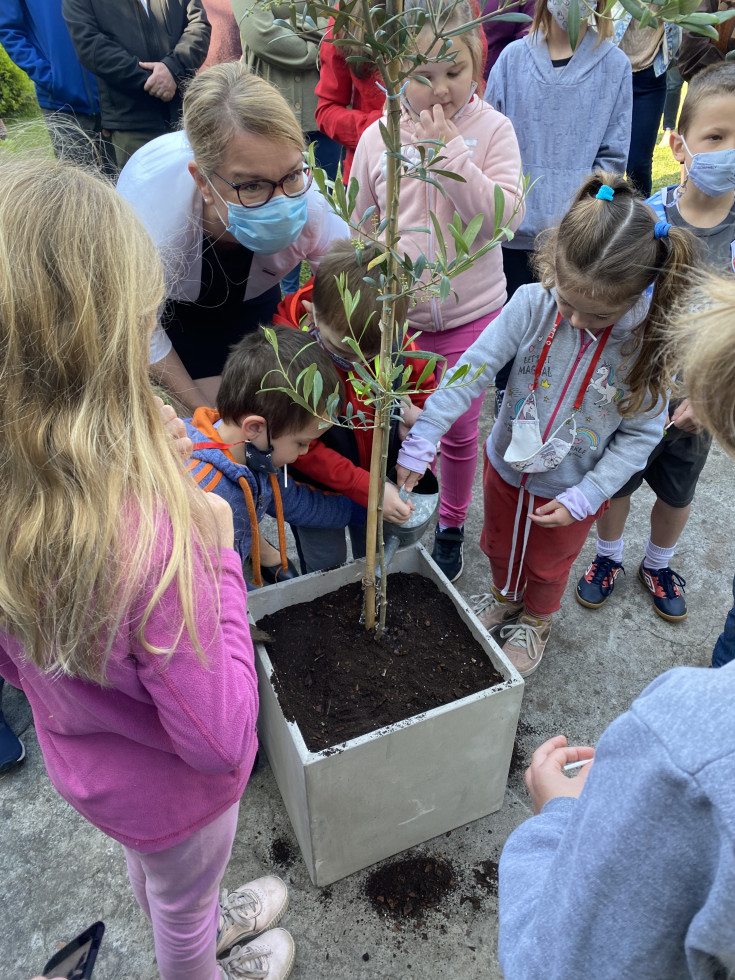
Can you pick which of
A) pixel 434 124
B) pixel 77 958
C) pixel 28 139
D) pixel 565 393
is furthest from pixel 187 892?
pixel 434 124

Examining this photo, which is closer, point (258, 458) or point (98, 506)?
point (98, 506)

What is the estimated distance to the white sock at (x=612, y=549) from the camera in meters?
2.55

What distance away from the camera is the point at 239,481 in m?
1.59

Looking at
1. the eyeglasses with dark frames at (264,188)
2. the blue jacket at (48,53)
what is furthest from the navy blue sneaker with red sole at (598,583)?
the blue jacket at (48,53)

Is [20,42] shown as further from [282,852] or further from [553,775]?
[553,775]

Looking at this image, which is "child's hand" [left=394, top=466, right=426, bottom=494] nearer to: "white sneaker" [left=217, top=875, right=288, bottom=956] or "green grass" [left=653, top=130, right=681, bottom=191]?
"white sneaker" [left=217, top=875, right=288, bottom=956]

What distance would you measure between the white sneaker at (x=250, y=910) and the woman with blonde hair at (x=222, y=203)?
148 centimetres

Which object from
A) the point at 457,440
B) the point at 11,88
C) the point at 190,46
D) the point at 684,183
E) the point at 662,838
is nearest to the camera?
the point at 662,838

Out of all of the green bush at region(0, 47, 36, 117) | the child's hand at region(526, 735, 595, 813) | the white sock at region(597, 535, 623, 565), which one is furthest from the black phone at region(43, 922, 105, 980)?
the green bush at region(0, 47, 36, 117)

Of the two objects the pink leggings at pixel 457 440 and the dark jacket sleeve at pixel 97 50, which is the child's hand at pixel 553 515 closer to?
the pink leggings at pixel 457 440

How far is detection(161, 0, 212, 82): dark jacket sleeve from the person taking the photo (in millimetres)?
3574

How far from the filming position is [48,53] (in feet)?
11.5

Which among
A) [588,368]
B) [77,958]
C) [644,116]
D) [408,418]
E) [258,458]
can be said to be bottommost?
[77,958]

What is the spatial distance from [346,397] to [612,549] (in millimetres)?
1331
